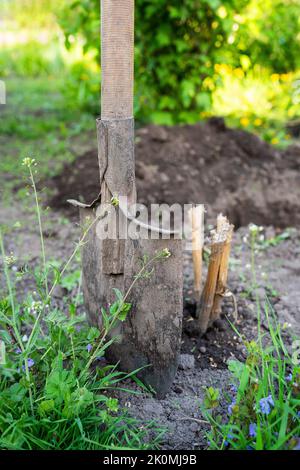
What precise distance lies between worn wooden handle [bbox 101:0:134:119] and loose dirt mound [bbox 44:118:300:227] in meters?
1.58

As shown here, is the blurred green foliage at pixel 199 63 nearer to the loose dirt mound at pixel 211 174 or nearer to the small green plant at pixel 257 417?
the loose dirt mound at pixel 211 174

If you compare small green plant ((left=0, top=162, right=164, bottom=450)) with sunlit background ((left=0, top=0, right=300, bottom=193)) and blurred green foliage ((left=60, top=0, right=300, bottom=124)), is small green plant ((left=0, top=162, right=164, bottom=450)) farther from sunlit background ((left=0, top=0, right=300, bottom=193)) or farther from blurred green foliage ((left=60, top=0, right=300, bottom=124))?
blurred green foliage ((left=60, top=0, right=300, bottom=124))

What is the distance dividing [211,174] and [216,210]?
1.15ft

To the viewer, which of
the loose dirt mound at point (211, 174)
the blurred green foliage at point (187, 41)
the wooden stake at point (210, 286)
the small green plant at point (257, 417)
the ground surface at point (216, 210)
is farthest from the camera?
the blurred green foliage at point (187, 41)

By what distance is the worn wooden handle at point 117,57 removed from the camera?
1.71 m

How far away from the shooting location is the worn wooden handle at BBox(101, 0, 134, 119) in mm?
1710

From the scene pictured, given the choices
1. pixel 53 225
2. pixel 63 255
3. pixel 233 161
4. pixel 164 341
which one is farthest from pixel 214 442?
pixel 233 161

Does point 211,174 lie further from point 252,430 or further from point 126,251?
point 252,430

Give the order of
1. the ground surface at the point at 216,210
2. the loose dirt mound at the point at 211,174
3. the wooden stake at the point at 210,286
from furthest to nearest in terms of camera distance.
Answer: the loose dirt mound at the point at 211,174, the ground surface at the point at 216,210, the wooden stake at the point at 210,286

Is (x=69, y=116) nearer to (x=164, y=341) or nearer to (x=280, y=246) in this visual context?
(x=280, y=246)

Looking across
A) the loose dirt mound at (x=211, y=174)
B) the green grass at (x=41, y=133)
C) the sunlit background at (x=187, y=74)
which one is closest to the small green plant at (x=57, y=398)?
the loose dirt mound at (x=211, y=174)

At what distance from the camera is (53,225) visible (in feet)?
10.9

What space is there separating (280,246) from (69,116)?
3.16 metres

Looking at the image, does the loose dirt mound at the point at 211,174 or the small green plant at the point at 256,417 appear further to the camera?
the loose dirt mound at the point at 211,174
